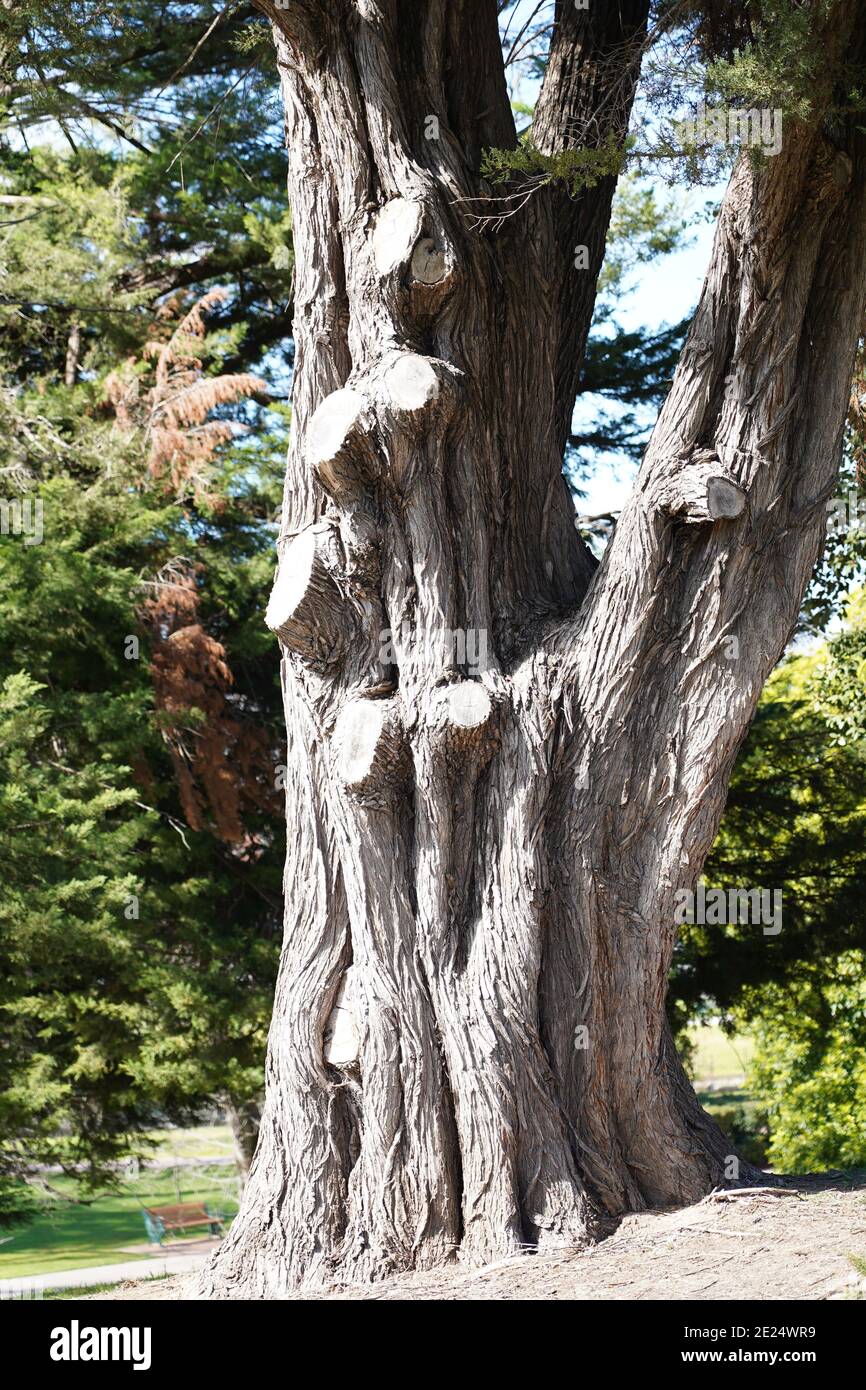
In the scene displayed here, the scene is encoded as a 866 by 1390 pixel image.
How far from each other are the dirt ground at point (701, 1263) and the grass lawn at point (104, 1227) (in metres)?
12.6

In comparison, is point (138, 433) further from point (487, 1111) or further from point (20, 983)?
point (487, 1111)

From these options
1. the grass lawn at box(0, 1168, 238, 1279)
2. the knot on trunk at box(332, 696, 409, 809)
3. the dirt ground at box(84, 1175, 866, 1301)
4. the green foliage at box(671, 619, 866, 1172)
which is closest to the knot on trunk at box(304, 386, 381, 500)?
the knot on trunk at box(332, 696, 409, 809)

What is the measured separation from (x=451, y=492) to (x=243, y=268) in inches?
321

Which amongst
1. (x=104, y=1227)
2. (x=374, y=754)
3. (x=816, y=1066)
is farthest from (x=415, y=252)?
(x=104, y=1227)

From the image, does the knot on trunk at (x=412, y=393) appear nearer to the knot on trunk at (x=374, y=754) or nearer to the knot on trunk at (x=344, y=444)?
the knot on trunk at (x=344, y=444)

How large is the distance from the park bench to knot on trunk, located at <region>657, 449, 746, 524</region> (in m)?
14.9

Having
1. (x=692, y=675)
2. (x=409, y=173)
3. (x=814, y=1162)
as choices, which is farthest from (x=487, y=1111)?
(x=814, y=1162)

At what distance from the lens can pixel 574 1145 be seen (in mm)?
4723

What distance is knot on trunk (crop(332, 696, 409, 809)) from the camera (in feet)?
16.0

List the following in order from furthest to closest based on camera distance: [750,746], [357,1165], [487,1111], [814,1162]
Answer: [814,1162]
[750,746]
[357,1165]
[487,1111]

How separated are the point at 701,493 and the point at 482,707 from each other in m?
1.15

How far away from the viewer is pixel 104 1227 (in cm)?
2492


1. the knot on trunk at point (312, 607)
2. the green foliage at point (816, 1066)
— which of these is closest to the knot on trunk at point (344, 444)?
the knot on trunk at point (312, 607)

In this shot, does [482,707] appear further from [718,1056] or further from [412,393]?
[718,1056]
